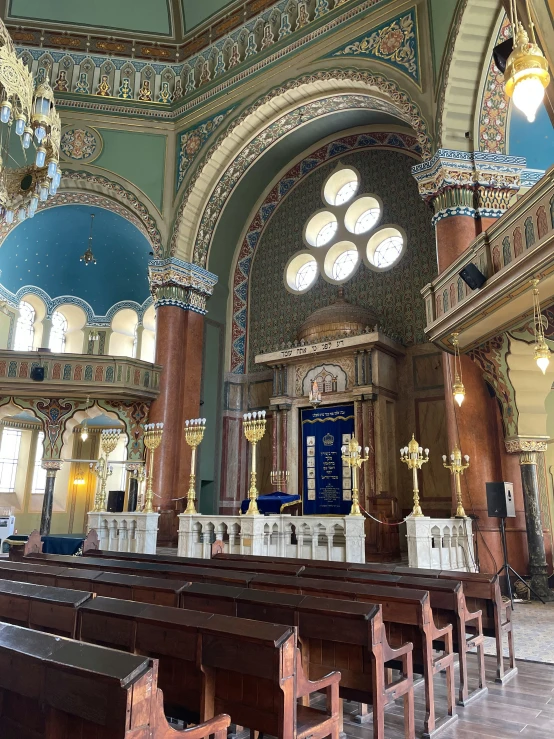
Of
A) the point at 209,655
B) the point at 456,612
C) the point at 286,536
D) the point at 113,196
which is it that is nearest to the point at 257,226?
the point at 113,196

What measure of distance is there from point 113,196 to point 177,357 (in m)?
A: 5.13

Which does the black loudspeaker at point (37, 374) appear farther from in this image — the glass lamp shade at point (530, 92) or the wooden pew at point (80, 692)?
the glass lamp shade at point (530, 92)

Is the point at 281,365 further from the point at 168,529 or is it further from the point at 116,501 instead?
the point at 116,501

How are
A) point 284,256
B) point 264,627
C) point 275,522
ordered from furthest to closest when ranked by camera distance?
point 284,256 < point 275,522 < point 264,627

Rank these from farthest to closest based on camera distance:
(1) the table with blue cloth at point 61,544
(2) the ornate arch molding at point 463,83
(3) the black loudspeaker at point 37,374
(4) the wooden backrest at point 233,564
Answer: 1. (3) the black loudspeaker at point 37,374
2. (1) the table with blue cloth at point 61,544
3. (2) the ornate arch molding at point 463,83
4. (4) the wooden backrest at point 233,564

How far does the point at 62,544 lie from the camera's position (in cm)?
1295

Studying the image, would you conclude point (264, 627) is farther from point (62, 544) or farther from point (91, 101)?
point (91, 101)

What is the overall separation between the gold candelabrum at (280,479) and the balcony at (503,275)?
6178 mm

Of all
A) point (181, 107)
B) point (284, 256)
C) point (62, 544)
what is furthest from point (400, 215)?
point (62, 544)

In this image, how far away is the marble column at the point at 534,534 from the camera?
874 centimetres

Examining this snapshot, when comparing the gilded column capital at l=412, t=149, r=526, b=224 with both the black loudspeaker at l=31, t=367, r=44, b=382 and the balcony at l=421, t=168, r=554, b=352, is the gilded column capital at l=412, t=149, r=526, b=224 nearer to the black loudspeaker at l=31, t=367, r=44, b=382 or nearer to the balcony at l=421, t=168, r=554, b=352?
the balcony at l=421, t=168, r=554, b=352

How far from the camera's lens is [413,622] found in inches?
147

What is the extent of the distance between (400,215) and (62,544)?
1161 cm

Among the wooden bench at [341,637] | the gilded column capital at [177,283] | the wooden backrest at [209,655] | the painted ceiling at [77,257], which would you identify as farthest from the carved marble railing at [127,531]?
the painted ceiling at [77,257]
